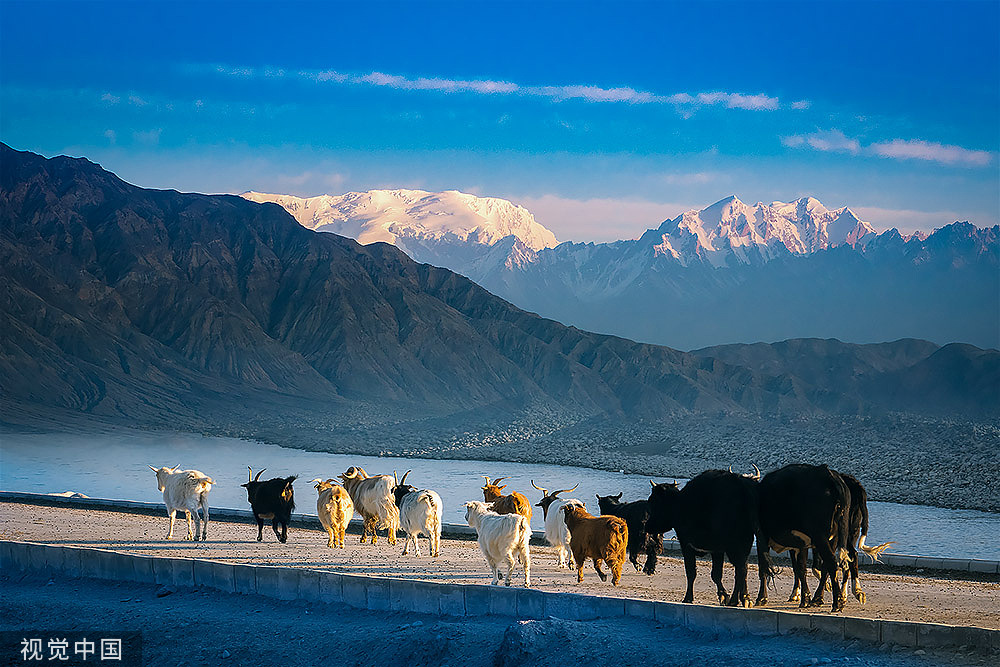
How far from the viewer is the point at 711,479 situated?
11938 millimetres

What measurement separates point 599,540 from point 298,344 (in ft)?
415

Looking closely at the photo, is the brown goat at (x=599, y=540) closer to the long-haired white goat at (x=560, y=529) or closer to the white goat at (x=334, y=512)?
the long-haired white goat at (x=560, y=529)

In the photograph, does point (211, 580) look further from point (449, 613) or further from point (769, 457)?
point (769, 457)

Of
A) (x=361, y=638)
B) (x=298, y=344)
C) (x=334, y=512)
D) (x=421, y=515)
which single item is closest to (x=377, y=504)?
(x=334, y=512)

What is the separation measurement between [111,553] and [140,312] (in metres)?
128

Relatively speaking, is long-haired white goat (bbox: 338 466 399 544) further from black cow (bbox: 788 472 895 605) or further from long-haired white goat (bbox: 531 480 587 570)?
black cow (bbox: 788 472 895 605)

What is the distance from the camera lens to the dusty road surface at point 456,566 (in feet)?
41.1

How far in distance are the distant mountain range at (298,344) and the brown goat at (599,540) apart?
90762 mm

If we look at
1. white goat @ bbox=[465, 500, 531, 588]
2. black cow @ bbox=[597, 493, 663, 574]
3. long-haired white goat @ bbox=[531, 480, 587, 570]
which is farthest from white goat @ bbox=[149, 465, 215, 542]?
black cow @ bbox=[597, 493, 663, 574]

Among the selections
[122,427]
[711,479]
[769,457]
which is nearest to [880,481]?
[769,457]

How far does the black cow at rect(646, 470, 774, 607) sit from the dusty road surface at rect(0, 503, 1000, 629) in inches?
24.4

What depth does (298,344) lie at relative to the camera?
137000mm

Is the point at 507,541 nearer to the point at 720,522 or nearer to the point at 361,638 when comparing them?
the point at 361,638

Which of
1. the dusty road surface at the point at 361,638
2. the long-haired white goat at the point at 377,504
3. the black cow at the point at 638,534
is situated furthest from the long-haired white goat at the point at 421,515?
the dusty road surface at the point at 361,638
